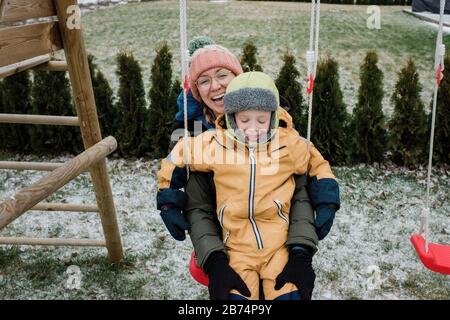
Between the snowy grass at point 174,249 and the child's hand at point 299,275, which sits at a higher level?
the child's hand at point 299,275

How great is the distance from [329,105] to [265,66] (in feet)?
12.1

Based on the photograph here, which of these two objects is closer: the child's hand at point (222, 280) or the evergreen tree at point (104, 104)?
the child's hand at point (222, 280)

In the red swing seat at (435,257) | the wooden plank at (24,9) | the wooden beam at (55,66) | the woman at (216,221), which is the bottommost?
the red swing seat at (435,257)

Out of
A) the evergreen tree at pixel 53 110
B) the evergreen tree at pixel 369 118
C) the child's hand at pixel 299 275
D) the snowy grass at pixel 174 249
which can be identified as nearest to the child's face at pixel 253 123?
the child's hand at pixel 299 275

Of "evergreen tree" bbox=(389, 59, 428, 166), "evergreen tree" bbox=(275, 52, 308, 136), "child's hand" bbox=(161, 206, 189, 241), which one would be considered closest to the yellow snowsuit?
"child's hand" bbox=(161, 206, 189, 241)

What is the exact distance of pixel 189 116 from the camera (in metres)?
2.68

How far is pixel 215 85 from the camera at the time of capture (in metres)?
2.49

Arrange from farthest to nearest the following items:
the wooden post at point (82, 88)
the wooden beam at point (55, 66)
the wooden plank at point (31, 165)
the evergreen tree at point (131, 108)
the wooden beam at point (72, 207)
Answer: the evergreen tree at point (131, 108) → the wooden beam at point (72, 207) → the wooden plank at point (31, 165) → the wooden beam at point (55, 66) → the wooden post at point (82, 88)

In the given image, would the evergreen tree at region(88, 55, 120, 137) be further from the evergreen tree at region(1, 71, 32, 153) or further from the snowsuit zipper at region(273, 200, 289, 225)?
the snowsuit zipper at region(273, 200, 289, 225)

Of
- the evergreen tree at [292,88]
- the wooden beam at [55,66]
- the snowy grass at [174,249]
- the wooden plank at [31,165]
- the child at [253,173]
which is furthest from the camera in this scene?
the evergreen tree at [292,88]

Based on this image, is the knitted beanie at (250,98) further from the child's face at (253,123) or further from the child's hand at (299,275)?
the child's hand at (299,275)

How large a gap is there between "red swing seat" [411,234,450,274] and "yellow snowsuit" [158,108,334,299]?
62 cm

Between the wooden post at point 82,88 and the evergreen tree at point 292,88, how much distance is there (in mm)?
2573

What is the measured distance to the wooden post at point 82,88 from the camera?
2617mm
